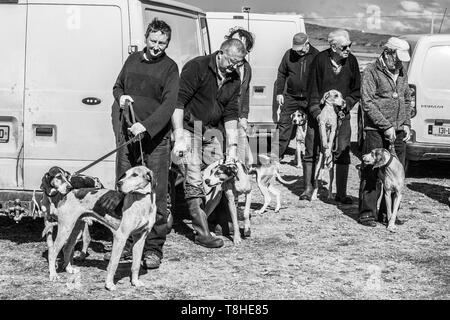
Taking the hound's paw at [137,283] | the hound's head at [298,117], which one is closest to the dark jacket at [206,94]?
the hound's paw at [137,283]

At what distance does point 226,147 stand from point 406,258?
199 cm

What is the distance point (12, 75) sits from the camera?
621 centimetres

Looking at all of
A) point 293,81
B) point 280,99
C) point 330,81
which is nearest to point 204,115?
point 330,81

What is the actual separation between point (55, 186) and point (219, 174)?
1732 mm

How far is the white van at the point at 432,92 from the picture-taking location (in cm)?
1012

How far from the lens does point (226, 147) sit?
272 inches

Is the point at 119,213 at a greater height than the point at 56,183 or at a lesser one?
lesser

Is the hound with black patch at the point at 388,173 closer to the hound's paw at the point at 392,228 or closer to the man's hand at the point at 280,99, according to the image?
the hound's paw at the point at 392,228

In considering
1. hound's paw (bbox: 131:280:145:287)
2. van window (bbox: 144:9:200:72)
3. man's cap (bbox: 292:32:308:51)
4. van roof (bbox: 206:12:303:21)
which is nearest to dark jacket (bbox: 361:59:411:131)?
van window (bbox: 144:9:200:72)

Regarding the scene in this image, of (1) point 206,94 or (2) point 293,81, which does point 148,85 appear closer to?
(1) point 206,94

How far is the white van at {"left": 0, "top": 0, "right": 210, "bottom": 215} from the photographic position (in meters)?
6.16

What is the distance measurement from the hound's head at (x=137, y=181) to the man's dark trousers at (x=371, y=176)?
3.24m
